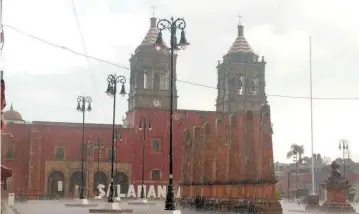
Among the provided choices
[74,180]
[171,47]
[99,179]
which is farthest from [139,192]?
[171,47]

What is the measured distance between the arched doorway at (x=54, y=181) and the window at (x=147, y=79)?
12.6 meters

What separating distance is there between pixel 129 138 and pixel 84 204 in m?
22.9

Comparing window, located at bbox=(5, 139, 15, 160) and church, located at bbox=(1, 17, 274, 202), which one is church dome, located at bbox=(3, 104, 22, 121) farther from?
window, located at bbox=(5, 139, 15, 160)

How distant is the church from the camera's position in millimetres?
57562

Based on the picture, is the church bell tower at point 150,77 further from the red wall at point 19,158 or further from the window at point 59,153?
the red wall at point 19,158

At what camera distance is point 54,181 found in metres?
59.2

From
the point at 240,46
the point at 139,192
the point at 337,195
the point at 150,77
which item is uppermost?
the point at 240,46

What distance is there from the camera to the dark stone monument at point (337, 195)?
30.1m

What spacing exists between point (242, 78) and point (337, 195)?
1352 inches

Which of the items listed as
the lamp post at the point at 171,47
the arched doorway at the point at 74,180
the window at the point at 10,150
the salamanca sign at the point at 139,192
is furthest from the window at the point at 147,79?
the lamp post at the point at 171,47

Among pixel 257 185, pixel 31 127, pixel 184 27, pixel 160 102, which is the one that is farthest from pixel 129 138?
pixel 184 27

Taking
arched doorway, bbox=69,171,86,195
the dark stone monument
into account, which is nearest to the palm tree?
arched doorway, bbox=69,171,86,195

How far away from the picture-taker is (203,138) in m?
36.5

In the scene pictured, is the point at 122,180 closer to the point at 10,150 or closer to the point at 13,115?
the point at 10,150
